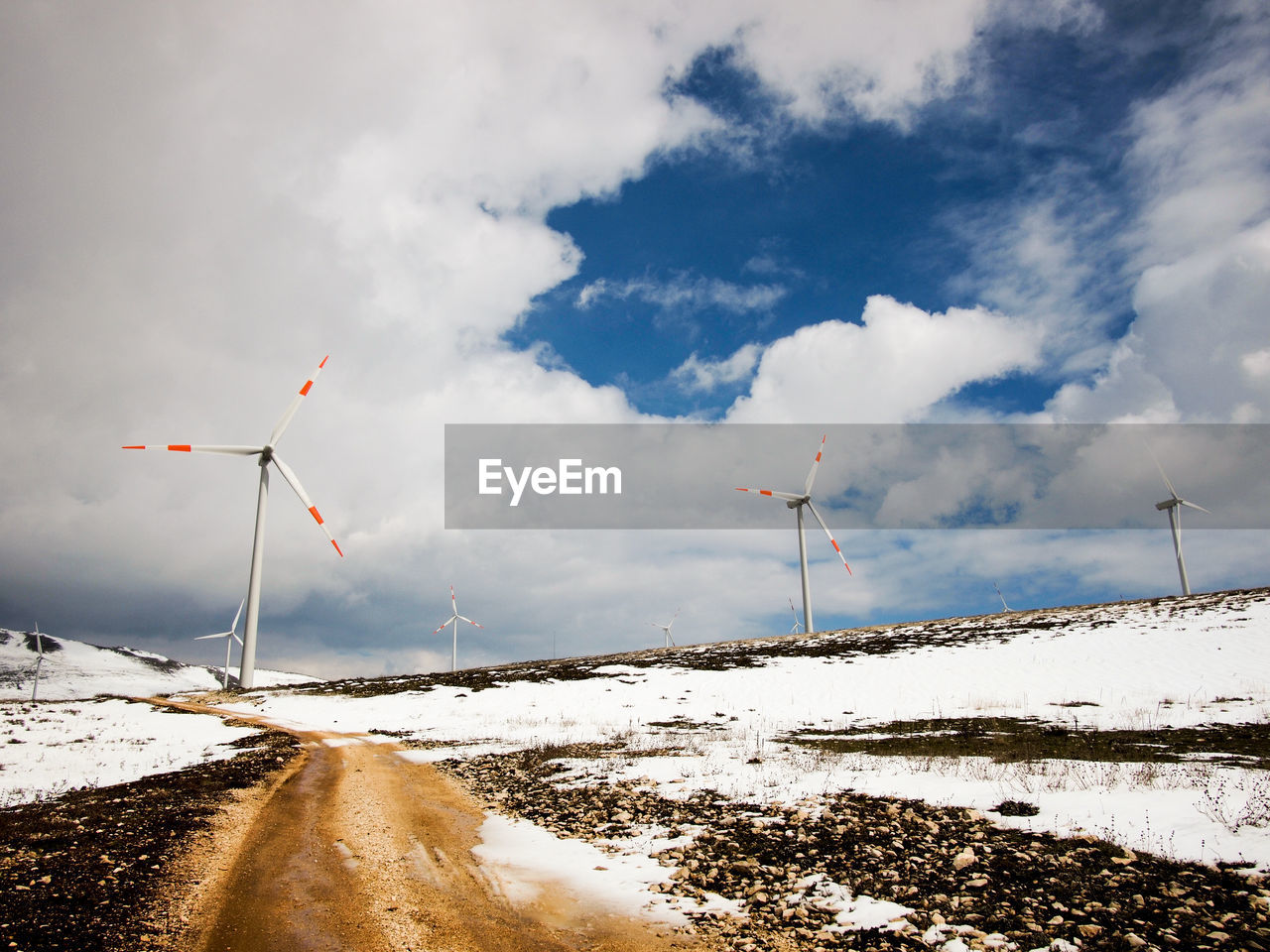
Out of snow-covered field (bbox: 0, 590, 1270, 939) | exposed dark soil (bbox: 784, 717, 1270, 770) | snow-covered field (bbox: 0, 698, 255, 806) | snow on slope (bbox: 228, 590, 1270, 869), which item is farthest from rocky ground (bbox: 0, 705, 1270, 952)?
exposed dark soil (bbox: 784, 717, 1270, 770)

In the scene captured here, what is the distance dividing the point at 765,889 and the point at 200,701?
59.3 meters

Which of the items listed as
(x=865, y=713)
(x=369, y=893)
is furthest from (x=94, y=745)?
(x=865, y=713)

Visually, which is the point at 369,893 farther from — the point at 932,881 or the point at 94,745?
the point at 94,745

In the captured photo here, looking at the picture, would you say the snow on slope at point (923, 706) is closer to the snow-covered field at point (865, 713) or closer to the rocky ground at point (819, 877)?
the snow-covered field at point (865, 713)

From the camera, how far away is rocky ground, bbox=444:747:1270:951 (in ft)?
24.2

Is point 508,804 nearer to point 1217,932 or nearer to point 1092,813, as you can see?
point 1092,813

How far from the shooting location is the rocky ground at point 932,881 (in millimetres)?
7375

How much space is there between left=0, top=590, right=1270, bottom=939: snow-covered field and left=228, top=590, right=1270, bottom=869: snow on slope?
0.11 metres

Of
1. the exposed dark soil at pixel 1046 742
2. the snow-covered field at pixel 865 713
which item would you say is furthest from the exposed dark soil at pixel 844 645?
the exposed dark soil at pixel 1046 742

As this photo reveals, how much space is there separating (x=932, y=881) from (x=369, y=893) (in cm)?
806

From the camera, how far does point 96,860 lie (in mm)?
10508

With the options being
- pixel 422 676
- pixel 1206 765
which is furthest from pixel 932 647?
pixel 422 676

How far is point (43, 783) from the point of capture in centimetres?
1753

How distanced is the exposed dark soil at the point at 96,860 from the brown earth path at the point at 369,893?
2.27 ft
